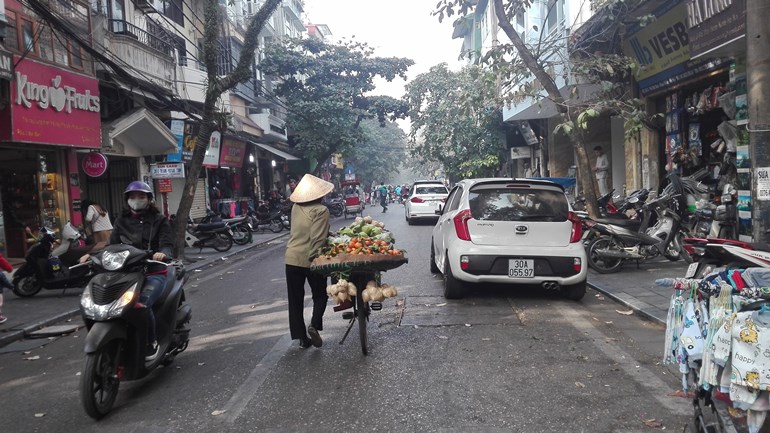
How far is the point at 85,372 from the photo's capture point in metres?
3.81

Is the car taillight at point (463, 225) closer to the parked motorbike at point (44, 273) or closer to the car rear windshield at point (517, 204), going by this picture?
the car rear windshield at point (517, 204)

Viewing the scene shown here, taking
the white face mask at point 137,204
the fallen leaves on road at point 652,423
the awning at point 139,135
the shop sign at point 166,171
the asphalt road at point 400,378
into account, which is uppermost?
the awning at point 139,135

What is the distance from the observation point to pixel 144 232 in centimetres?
502

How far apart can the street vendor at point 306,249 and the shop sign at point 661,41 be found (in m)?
7.90

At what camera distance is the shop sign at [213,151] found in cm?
2072

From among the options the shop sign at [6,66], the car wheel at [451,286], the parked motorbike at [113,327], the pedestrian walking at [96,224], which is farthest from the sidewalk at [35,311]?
the car wheel at [451,286]

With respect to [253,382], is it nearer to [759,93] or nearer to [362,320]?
[362,320]

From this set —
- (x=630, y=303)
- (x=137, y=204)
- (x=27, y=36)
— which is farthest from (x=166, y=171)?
(x=630, y=303)

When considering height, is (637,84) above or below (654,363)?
above

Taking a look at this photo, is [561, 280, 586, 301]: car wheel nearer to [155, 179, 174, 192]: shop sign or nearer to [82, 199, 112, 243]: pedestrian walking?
[82, 199, 112, 243]: pedestrian walking

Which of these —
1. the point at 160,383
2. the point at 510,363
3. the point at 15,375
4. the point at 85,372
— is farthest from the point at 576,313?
the point at 15,375

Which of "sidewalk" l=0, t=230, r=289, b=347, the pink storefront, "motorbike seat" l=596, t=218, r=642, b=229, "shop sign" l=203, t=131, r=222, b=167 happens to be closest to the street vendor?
"sidewalk" l=0, t=230, r=289, b=347

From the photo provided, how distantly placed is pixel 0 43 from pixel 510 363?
33.4 feet

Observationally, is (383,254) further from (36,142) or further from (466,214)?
(36,142)
